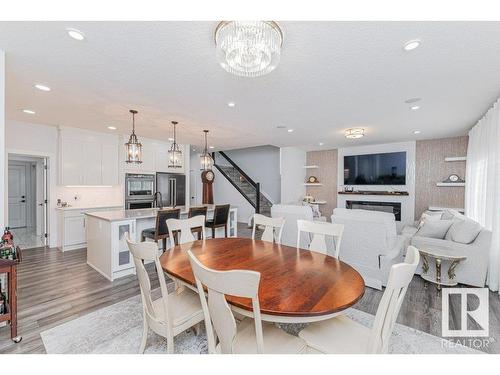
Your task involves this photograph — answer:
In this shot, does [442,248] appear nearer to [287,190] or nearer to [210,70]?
[210,70]

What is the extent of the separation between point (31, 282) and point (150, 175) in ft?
10.8

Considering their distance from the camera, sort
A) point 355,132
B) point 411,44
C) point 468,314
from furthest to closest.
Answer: point 355,132, point 468,314, point 411,44

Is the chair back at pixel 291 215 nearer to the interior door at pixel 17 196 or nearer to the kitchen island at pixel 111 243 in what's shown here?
the kitchen island at pixel 111 243

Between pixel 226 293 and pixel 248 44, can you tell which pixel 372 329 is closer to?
pixel 226 293

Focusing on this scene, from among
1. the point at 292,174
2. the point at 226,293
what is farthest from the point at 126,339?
the point at 292,174

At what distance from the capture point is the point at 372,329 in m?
1.17

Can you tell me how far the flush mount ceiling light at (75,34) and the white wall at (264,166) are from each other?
6.89 metres

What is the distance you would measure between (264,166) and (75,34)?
7364 millimetres

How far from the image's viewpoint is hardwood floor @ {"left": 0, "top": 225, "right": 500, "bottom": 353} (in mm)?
2102

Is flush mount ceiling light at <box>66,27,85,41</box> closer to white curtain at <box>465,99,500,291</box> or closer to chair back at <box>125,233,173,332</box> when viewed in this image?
chair back at <box>125,233,173,332</box>

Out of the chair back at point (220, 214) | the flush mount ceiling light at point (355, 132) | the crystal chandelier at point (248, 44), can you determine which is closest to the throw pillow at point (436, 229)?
the flush mount ceiling light at point (355, 132)

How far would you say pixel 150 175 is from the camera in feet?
19.6

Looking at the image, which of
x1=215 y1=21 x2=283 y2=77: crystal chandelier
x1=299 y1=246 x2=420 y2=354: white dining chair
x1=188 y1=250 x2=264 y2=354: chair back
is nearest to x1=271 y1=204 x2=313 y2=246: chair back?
x1=299 y1=246 x2=420 y2=354: white dining chair
